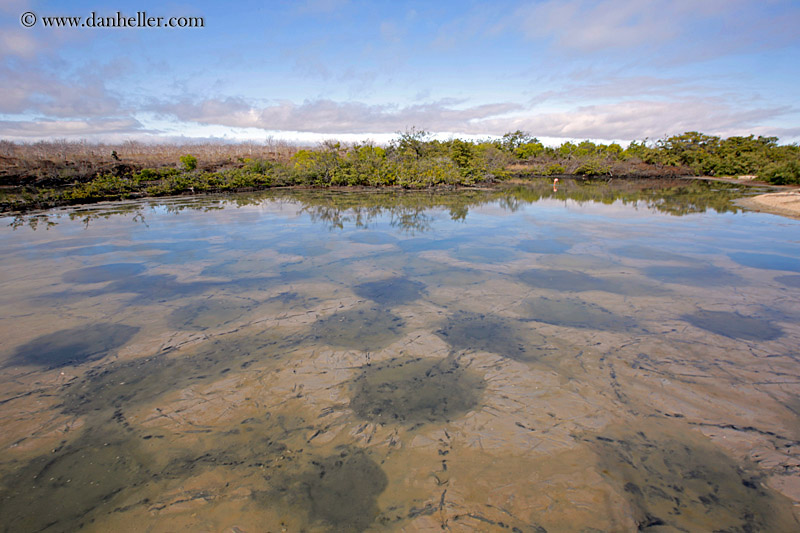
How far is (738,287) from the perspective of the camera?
6324mm

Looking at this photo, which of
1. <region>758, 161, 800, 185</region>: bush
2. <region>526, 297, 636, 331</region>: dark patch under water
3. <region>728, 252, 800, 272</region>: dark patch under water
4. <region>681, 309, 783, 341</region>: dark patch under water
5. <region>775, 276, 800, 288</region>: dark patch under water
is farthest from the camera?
<region>758, 161, 800, 185</region>: bush

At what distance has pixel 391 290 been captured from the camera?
20.6ft

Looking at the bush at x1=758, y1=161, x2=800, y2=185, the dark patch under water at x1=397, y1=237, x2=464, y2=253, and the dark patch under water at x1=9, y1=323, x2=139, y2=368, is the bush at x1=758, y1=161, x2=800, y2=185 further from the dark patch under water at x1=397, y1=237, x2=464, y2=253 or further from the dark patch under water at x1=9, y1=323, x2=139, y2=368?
the dark patch under water at x1=9, y1=323, x2=139, y2=368

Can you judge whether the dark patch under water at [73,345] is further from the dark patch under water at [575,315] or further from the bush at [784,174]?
the bush at [784,174]

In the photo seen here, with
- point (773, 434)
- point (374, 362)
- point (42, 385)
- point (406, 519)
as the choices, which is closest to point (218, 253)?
point (42, 385)

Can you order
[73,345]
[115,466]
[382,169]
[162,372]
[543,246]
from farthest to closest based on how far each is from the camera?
[382,169], [543,246], [73,345], [162,372], [115,466]

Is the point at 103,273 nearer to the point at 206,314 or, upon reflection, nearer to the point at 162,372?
the point at 206,314

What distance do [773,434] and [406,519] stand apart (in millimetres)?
3102

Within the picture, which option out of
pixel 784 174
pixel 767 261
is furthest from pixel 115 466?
pixel 784 174

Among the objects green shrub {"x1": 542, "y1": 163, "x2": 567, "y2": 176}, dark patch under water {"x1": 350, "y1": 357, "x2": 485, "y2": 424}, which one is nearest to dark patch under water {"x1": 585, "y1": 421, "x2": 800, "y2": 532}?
dark patch under water {"x1": 350, "y1": 357, "x2": 485, "y2": 424}

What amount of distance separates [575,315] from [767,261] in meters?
5.91

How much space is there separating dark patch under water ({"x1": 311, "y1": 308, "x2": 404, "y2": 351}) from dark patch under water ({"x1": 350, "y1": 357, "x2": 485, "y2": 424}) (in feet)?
1.69

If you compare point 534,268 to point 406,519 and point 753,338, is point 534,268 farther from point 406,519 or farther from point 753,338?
point 406,519

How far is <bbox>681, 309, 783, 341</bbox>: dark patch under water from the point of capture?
185 inches
